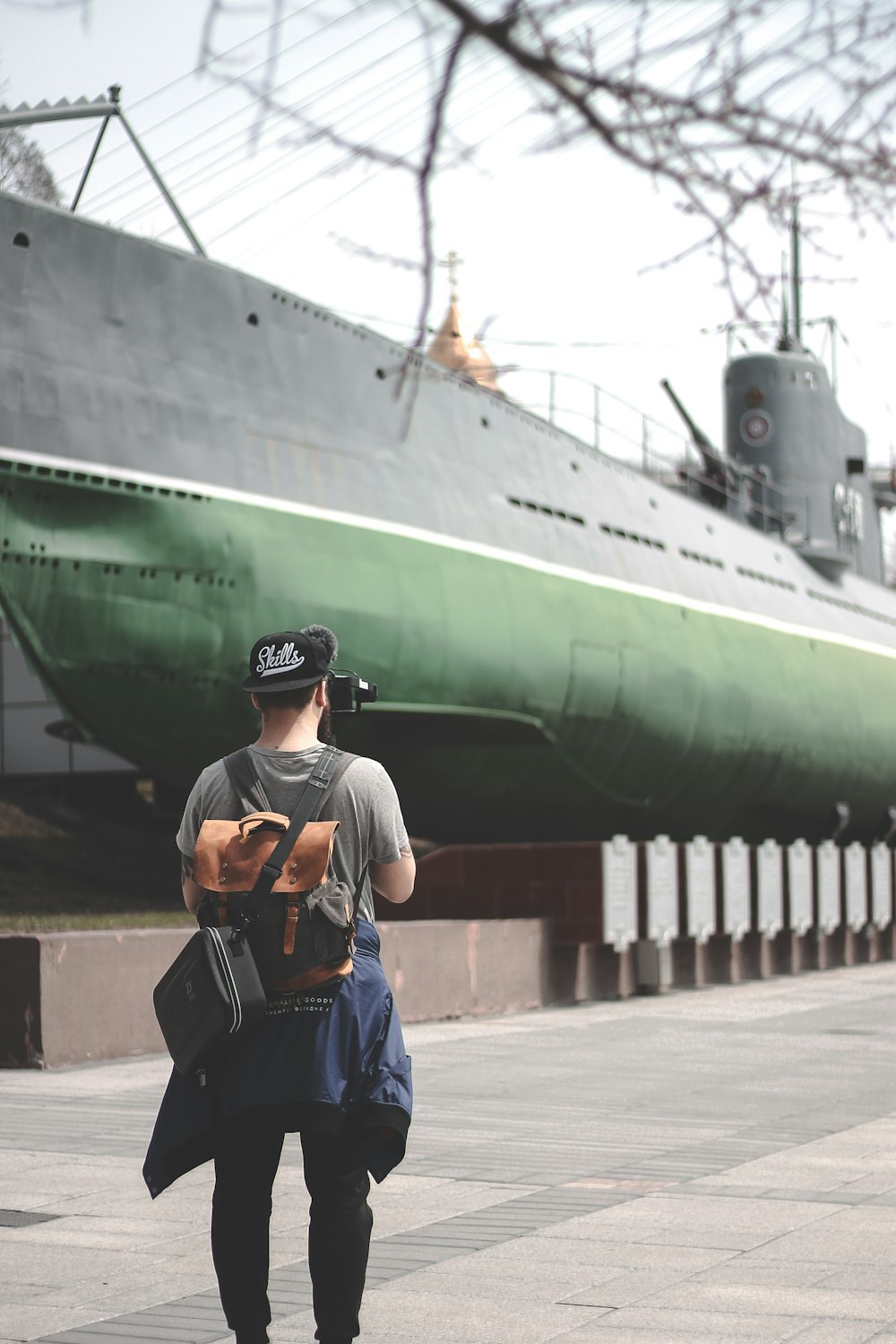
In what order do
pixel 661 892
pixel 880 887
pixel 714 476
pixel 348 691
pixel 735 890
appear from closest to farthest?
pixel 348 691, pixel 661 892, pixel 735 890, pixel 880 887, pixel 714 476

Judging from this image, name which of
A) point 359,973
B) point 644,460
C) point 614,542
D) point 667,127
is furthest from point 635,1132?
point 644,460

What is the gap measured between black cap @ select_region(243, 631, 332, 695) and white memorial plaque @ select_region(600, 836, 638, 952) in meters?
12.1

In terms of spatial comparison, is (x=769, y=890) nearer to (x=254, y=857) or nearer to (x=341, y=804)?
(x=341, y=804)

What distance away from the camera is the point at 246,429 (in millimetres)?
16750

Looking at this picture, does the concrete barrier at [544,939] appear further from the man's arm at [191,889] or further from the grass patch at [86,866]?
the man's arm at [191,889]

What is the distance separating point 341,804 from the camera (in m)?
4.64

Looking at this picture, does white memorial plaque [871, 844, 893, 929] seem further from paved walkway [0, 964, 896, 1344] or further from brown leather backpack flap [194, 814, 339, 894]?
brown leather backpack flap [194, 814, 339, 894]

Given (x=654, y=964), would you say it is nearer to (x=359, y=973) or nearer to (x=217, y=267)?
(x=217, y=267)

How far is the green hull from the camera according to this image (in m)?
15.7

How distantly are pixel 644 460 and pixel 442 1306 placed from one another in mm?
19985

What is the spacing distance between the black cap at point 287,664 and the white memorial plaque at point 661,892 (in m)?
13.0

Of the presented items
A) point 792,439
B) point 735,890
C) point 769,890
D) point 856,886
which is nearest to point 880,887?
point 856,886

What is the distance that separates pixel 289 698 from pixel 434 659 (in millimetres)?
13048

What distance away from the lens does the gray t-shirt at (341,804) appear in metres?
4.65
